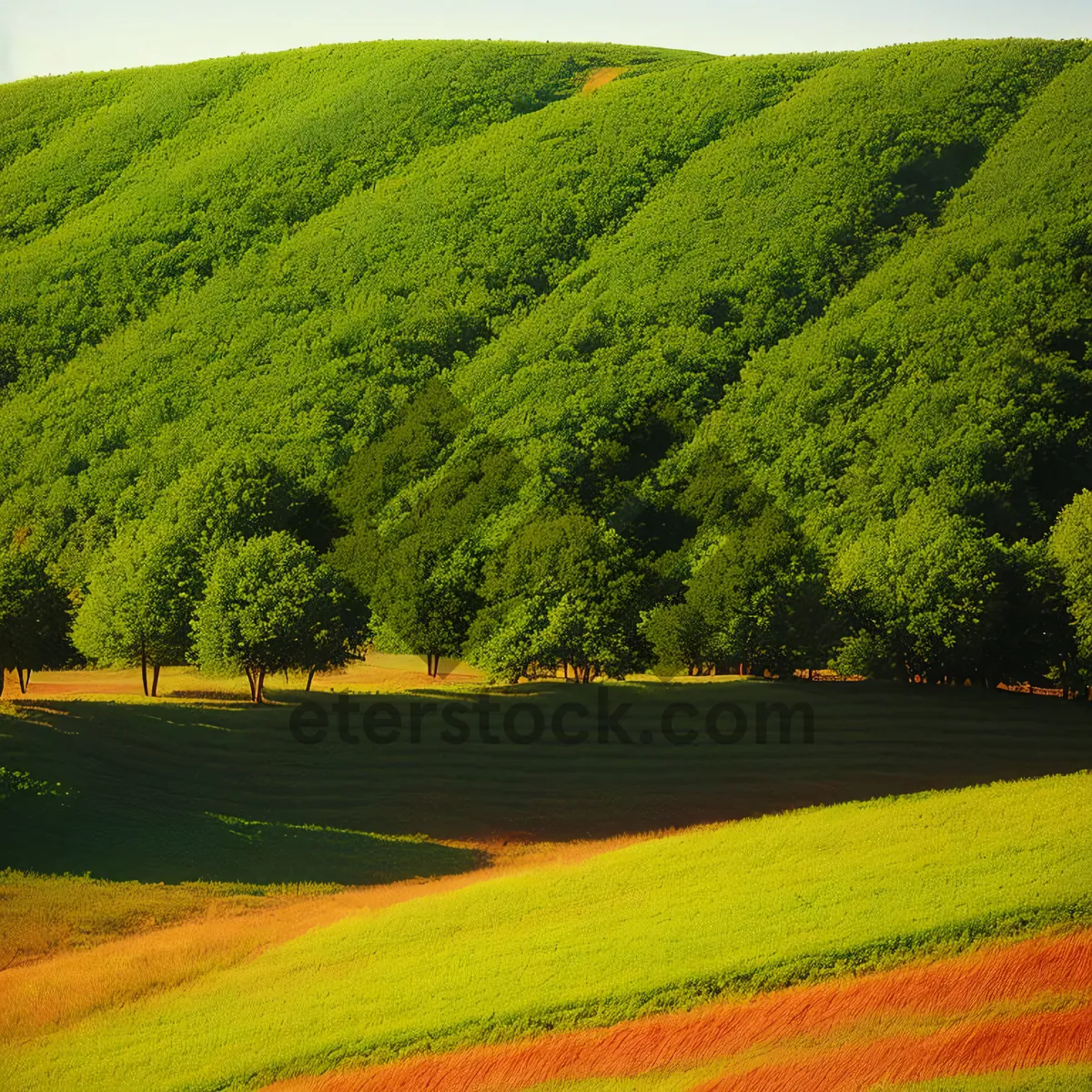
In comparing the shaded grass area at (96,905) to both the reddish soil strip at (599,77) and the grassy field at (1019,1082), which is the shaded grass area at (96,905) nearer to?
the grassy field at (1019,1082)

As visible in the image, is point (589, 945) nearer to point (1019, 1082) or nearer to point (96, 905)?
point (1019, 1082)

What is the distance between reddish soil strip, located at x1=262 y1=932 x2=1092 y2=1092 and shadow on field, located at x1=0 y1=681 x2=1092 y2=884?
1065 cm

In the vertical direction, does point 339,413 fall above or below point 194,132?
below

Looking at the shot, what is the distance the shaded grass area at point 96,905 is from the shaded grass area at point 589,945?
375cm

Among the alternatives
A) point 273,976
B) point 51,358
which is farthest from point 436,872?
point 51,358

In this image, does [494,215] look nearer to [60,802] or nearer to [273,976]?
[60,802]

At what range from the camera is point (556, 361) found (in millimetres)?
85125

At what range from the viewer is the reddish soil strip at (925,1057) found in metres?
19.9

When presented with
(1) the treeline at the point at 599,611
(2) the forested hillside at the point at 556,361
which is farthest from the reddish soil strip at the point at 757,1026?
(1) the treeline at the point at 599,611

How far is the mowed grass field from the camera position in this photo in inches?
832

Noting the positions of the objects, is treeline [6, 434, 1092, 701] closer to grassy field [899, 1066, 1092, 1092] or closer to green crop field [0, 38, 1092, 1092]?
green crop field [0, 38, 1092, 1092]

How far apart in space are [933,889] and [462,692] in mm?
23489

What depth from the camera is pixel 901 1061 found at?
2027 centimetres

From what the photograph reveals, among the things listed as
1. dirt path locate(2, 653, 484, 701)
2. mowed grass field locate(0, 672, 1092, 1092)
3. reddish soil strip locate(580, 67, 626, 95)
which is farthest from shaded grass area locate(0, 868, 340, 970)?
reddish soil strip locate(580, 67, 626, 95)
